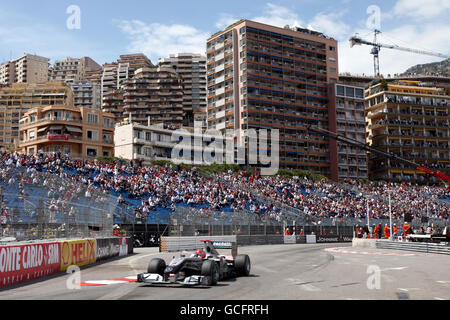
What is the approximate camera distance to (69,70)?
6796 inches

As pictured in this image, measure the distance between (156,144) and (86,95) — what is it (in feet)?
264

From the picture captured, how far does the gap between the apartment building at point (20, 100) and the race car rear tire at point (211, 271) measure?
414ft

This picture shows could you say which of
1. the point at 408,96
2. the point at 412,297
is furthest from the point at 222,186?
the point at 408,96

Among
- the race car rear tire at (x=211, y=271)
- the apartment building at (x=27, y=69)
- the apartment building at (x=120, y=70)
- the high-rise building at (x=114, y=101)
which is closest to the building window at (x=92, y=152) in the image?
the race car rear tire at (x=211, y=271)

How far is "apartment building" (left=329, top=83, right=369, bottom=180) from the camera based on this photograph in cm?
8931

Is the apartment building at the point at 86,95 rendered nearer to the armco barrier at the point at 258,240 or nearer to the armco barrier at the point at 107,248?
the armco barrier at the point at 258,240

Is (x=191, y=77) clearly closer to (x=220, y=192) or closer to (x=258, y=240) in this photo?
(x=220, y=192)

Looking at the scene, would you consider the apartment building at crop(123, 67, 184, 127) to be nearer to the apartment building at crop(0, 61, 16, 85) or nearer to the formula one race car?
the apartment building at crop(0, 61, 16, 85)

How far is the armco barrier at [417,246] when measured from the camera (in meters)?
26.7

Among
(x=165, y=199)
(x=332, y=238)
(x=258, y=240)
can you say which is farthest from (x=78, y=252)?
(x=332, y=238)

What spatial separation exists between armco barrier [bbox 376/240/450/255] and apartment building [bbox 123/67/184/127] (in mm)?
98859

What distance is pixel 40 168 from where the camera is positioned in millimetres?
38750

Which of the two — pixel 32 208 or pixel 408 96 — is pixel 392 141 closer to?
pixel 408 96
